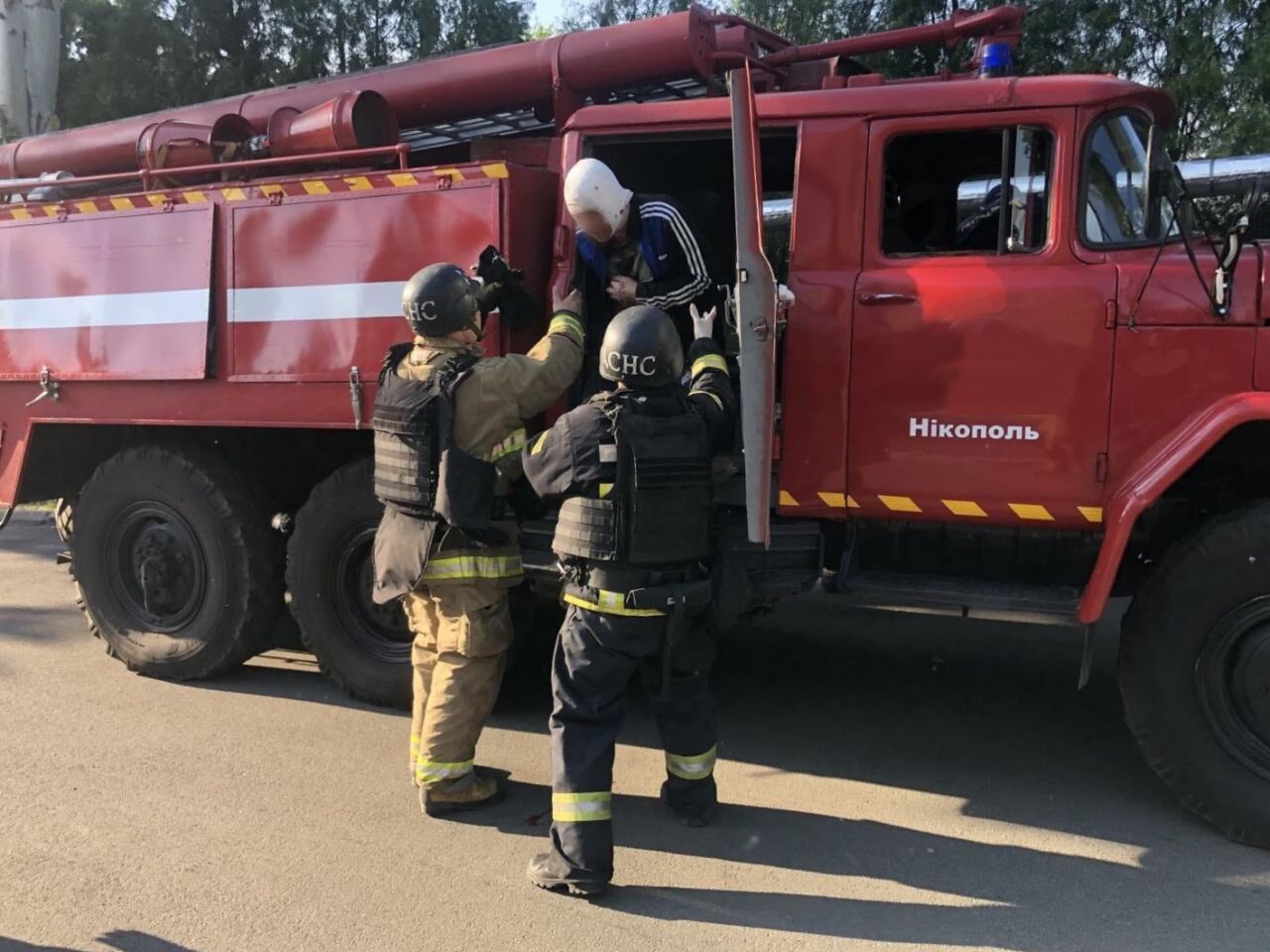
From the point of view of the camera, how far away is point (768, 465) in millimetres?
3521

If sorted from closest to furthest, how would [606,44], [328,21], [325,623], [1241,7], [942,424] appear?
[942,424], [606,44], [325,623], [1241,7], [328,21]

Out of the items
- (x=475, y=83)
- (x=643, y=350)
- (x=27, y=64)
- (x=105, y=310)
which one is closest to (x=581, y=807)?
(x=643, y=350)

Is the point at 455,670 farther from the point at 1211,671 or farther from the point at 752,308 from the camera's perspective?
the point at 1211,671

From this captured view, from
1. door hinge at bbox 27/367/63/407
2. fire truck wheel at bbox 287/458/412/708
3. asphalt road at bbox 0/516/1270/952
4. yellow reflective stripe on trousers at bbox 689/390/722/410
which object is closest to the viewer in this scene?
asphalt road at bbox 0/516/1270/952

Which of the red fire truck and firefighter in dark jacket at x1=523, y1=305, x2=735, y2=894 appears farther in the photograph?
the red fire truck

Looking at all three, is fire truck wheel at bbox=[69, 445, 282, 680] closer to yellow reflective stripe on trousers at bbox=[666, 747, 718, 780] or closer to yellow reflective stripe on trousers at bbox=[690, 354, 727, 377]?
yellow reflective stripe on trousers at bbox=[666, 747, 718, 780]

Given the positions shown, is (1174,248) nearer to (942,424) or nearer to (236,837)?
(942,424)

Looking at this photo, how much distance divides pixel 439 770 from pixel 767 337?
192 cm

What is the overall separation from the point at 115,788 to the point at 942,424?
3.37 m

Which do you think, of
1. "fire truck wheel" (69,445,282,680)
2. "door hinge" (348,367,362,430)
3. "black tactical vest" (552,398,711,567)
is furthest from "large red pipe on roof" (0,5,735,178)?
"black tactical vest" (552,398,711,567)

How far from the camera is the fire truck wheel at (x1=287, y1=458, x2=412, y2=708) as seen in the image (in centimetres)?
474

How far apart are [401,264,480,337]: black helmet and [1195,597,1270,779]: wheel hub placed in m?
2.81

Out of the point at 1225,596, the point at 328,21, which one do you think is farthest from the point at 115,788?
the point at 328,21

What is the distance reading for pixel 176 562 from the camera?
5203mm
